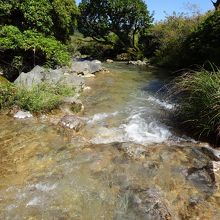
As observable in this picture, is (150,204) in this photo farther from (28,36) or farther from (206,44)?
(206,44)

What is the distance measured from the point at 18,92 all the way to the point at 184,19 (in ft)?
67.6

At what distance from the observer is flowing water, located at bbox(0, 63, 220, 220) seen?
5.43m

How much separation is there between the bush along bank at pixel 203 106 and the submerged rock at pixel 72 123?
9.79 ft

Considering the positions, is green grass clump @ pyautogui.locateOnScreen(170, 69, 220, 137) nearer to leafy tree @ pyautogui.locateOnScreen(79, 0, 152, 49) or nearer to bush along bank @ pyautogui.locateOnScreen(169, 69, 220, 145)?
bush along bank @ pyautogui.locateOnScreen(169, 69, 220, 145)

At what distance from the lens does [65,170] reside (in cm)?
673

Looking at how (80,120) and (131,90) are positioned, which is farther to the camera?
(131,90)

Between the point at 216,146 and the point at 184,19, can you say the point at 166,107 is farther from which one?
the point at 184,19

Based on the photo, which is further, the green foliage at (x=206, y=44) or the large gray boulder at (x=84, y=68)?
the large gray boulder at (x=84, y=68)

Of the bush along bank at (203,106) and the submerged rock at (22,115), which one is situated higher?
the bush along bank at (203,106)

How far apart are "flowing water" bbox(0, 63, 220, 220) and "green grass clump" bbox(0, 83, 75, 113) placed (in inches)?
24.7

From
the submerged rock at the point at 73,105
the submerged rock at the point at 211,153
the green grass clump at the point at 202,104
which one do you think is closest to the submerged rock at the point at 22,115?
the submerged rock at the point at 73,105

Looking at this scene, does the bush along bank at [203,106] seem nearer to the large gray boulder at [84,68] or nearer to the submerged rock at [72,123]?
the submerged rock at [72,123]

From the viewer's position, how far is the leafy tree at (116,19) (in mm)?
30297

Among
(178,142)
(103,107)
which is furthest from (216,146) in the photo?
(103,107)
